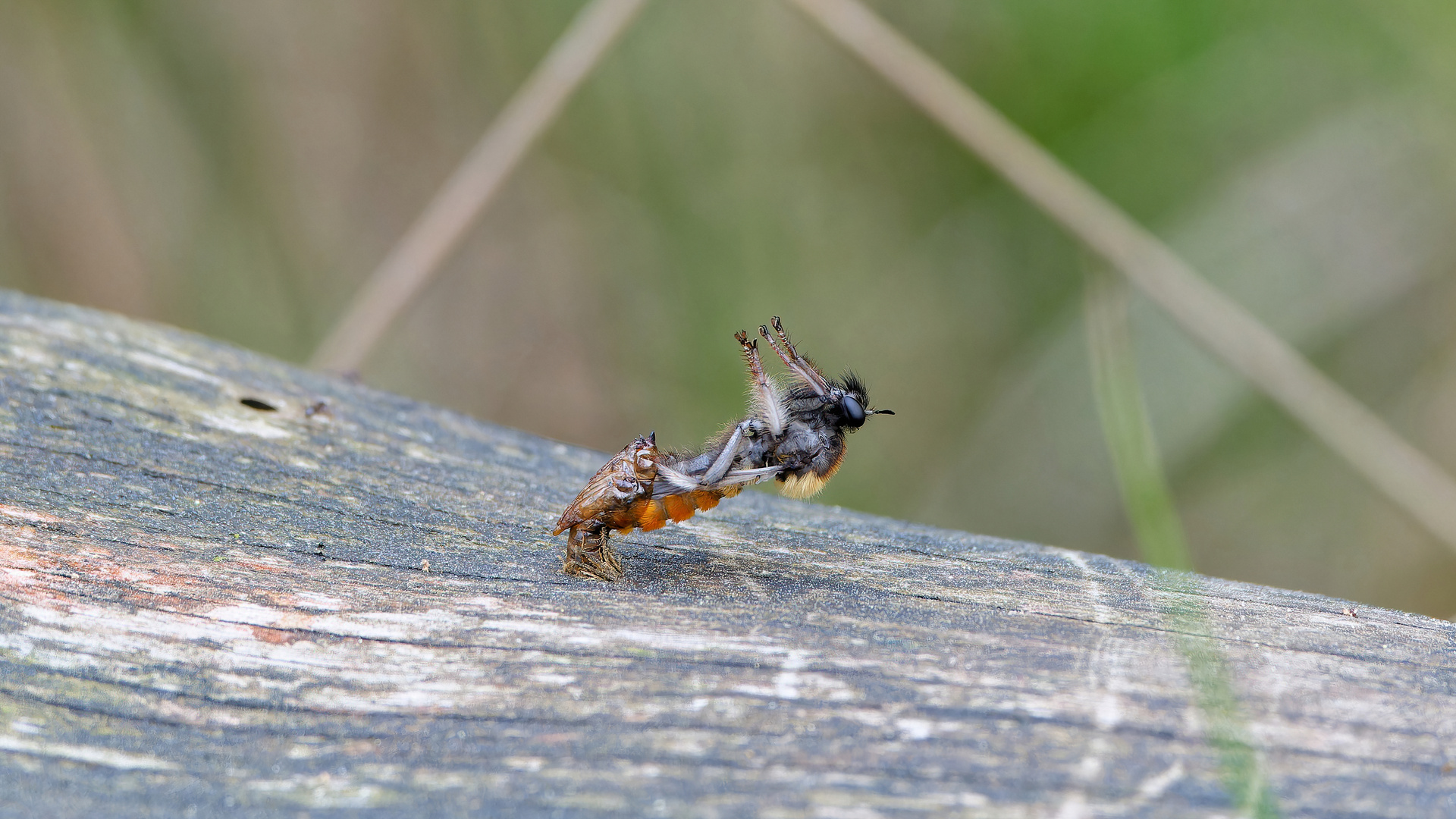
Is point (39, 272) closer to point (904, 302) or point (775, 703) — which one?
point (904, 302)

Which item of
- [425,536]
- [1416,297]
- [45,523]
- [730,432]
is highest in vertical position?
[1416,297]

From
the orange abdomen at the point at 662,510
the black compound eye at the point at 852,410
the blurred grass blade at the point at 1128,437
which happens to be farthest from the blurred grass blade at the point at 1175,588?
the orange abdomen at the point at 662,510

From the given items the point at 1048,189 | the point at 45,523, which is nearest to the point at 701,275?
the point at 1048,189

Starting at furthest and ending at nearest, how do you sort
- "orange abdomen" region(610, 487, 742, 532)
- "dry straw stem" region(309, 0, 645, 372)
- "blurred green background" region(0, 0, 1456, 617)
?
"blurred green background" region(0, 0, 1456, 617) < "dry straw stem" region(309, 0, 645, 372) < "orange abdomen" region(610, 487, 742, 532)

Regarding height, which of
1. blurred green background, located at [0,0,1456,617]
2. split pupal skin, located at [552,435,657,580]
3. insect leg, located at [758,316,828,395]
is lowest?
split pupal skin, located at [552,435,657,580]

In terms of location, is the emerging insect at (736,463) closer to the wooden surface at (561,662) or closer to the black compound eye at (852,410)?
the black compound eye at (852,410)

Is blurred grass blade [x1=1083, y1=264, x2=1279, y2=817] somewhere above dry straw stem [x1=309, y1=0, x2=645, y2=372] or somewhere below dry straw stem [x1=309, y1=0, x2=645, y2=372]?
below

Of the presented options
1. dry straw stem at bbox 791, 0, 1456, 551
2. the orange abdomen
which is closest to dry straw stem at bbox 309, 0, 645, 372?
dry straw stem at bbox 791, 0, 1456, 551

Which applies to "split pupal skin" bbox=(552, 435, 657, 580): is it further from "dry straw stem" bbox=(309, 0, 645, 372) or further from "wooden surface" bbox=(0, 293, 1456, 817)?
"dry straw stem" bbox=(309, 0, 645, 372)

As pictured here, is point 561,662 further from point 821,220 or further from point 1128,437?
point 821,220
